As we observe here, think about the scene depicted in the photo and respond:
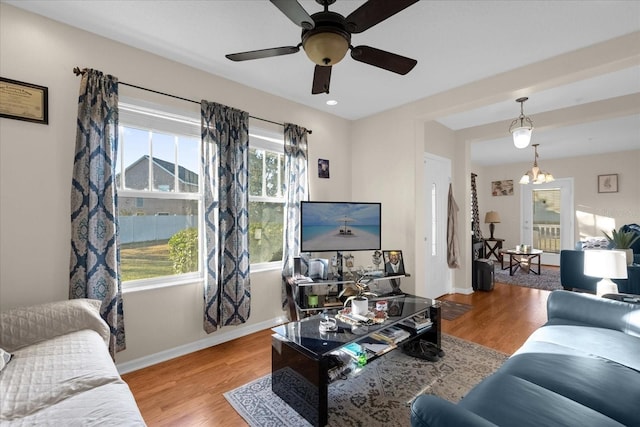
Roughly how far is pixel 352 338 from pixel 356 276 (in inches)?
50.8

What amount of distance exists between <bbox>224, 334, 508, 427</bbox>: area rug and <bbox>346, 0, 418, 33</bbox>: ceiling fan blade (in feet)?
7.56

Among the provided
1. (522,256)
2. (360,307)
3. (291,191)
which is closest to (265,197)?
(291,191)

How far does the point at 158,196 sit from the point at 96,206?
1.64ft

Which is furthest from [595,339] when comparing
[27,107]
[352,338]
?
[27,107]

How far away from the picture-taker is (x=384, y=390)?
2117 millimetres

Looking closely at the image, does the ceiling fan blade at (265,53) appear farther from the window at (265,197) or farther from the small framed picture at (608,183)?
the small framed picture at (608,183)

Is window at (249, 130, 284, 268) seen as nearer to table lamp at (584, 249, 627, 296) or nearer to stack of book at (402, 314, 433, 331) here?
stack of book at (402, 314, 433, 331)

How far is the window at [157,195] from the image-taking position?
2.47 meters

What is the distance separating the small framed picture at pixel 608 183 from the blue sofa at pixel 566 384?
19.7 feet

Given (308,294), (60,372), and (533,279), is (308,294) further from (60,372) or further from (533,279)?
(533,279)

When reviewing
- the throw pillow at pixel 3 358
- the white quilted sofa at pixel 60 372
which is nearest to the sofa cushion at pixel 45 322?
the white quilted sofa at pixel 60 372

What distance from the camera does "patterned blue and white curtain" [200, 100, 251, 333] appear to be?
9.00ft

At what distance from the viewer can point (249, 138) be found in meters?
3.18

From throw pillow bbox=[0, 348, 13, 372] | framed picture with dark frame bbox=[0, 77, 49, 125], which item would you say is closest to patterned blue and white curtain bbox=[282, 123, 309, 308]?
framed picture with dark frame bbox=[0, 77, 49, 125]
